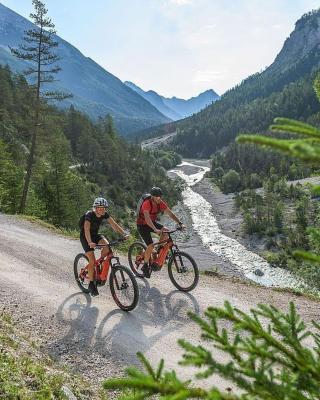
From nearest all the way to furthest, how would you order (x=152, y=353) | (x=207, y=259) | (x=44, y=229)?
(x=152, y=353) < (x=44, y=229) < (x=207, y=259)

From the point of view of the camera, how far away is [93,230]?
12508mm

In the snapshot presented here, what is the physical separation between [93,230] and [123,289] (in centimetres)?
190

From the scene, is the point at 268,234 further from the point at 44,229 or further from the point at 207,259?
the point at 44,229

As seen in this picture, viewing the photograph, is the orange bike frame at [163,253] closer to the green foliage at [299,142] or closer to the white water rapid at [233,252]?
the green foliage at [299,142]

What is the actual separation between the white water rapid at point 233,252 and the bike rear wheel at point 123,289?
20.1m

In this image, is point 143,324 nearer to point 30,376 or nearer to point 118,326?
point 118,326

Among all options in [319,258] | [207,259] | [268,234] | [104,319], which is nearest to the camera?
[319,258]

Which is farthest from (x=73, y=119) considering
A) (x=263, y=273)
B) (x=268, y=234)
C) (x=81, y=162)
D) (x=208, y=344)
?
(x=208, y=344)

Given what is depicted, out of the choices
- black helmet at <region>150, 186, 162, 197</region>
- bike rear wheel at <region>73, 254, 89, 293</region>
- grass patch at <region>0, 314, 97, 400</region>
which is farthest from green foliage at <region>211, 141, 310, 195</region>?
grass patch at <region>0, 314, 97, 400</region>

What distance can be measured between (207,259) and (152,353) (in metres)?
44.4

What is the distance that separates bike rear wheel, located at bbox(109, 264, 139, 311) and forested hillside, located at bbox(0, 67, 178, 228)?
21484mm

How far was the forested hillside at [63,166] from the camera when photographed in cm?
3872

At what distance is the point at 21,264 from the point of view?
15945 millimetres

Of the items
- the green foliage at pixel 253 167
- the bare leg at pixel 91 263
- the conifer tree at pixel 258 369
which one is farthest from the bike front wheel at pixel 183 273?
the green foliage at pixel 253 167
